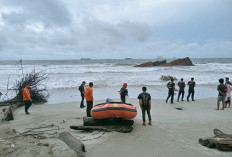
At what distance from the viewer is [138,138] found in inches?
224

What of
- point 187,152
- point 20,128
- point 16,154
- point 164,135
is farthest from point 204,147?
point 20,128

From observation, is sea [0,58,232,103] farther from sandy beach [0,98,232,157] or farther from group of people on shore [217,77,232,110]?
sandy beach [0,98,232,157]

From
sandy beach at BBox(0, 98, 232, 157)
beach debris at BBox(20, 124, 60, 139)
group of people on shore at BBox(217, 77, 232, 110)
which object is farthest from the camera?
group of people on shore at BBox(217, 77, 232, 110)

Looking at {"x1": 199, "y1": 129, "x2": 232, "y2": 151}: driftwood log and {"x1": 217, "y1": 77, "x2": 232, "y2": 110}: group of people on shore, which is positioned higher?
{"x1": 217, "y1": 77, "x2": 232, "y2": 110}: group of people on shore

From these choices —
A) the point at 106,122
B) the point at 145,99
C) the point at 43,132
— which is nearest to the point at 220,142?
the point at 145,99

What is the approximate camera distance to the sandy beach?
14.8ft

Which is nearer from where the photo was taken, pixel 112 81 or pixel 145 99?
pixel 145 99

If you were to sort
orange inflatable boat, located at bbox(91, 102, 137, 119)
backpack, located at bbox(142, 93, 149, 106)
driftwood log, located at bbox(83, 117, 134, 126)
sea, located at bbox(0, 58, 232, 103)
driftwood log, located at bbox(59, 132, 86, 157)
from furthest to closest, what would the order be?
1. sea, located at bbox(0, 58, 232, 103)
2. backpack, located at bbox(142, 93, 149, 106)
3. driftwood log, located at bbox(83, 117, 134, 126)
4. orange inflatable boat, located at bbox(91, 102, 137, 119)
5. driftwood log, located at bbox(59, 132, 86, 157)

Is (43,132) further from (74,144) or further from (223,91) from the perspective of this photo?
(223,91)

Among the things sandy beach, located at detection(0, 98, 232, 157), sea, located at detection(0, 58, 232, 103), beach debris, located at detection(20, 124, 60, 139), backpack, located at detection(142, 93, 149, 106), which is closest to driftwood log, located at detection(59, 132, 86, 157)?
sandy beach, located at detection(0, 98, 232, 157)

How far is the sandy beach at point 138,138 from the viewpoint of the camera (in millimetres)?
4508

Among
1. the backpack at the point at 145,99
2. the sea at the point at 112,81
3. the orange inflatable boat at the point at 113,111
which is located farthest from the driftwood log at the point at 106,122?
A: the sea at the point at 112,81

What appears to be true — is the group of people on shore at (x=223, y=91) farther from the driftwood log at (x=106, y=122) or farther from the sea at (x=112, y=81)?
the driftwood log at (x=106, y=122)

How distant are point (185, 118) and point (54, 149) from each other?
5.69 metres
